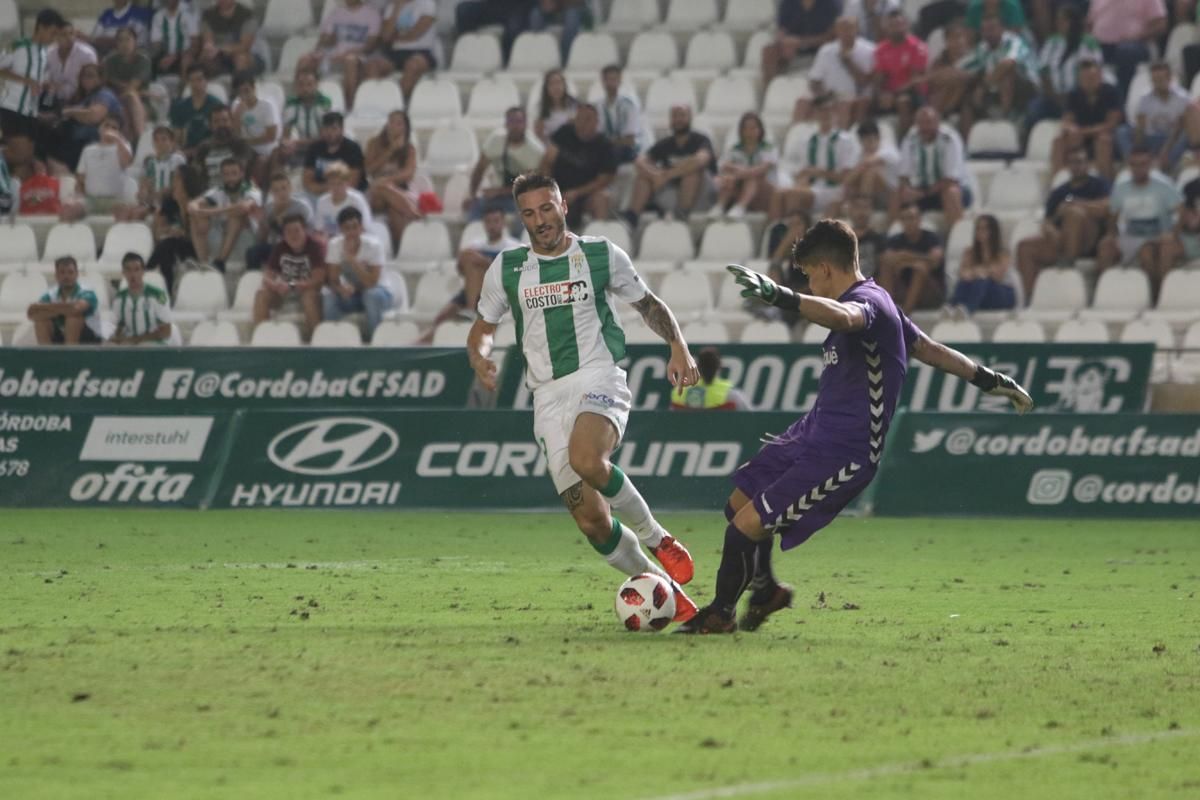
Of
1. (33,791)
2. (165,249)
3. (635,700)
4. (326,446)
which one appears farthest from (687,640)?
(165,249)

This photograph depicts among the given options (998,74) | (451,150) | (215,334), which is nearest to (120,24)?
(451,150)

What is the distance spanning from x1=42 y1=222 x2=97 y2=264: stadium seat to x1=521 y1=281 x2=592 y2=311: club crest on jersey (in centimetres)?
1486

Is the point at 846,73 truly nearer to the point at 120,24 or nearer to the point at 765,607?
the point at 120,24

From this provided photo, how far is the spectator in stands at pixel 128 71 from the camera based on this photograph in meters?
A: 24.5

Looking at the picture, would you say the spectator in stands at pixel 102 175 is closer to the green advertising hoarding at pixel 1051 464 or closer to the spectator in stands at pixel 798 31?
the spectator in stands at pixel 798 31

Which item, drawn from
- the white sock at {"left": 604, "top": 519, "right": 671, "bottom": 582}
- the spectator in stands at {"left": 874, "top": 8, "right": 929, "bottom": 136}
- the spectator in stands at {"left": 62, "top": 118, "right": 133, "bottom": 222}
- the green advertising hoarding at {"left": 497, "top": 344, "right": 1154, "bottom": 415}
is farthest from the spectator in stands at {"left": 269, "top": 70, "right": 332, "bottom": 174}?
the white sock at {"left": 604, "top": 519, "right": 671, "bottom": 582}

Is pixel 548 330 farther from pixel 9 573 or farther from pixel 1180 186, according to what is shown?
pixel 1180 186

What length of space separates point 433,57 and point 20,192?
542 cm

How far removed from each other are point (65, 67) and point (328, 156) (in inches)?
169

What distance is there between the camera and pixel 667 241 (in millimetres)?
21859

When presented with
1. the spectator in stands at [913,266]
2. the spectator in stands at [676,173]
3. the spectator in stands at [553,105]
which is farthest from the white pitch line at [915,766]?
the spectator in stands at [553,105]

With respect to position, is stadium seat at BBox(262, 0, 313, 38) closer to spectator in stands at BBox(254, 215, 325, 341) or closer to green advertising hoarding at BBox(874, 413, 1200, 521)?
spectator in stands at BBox(254, 215, 325, 341)

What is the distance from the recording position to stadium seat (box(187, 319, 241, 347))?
70.7 ft

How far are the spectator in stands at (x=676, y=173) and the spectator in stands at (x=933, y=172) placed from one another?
2.25 metres
